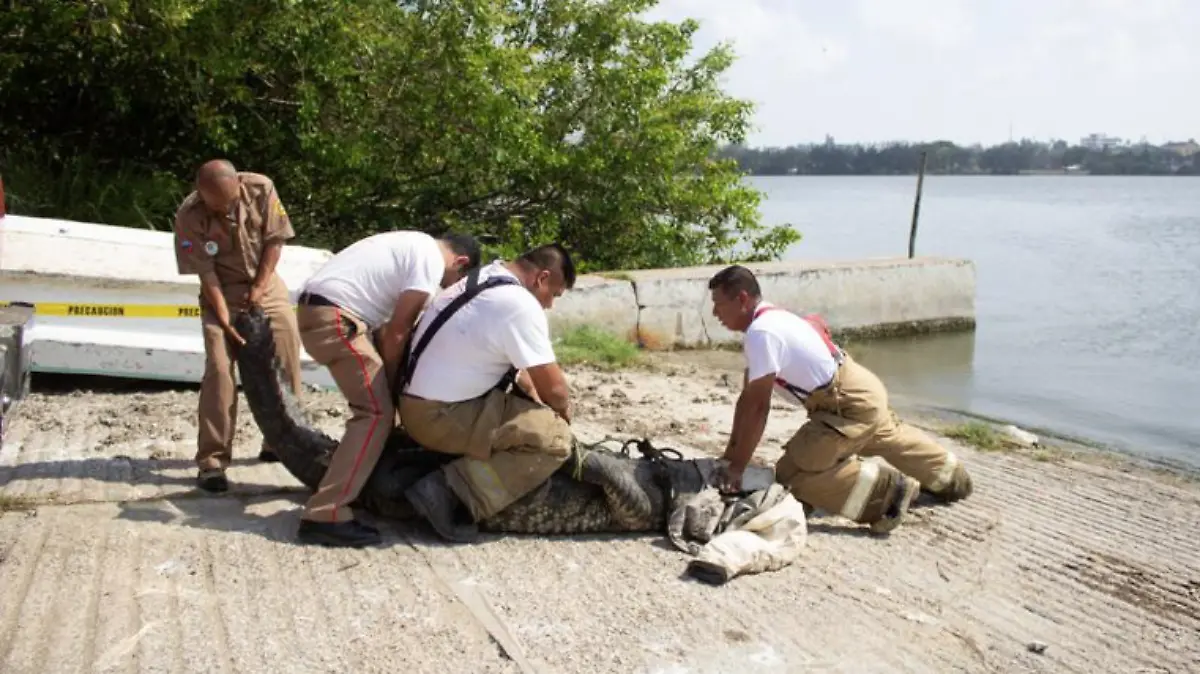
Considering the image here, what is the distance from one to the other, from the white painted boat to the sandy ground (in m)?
1.13

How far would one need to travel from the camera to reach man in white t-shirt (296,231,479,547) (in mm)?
5191

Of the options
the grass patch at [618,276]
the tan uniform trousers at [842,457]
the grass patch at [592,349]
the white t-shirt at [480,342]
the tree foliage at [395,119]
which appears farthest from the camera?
the grass patch at [618,276]

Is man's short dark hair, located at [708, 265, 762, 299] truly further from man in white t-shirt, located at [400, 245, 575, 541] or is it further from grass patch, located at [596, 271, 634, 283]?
grass patch, located at [596, 271, 634, 283]

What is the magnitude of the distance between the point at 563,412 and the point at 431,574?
0.98 m

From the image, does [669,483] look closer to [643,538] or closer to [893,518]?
[643,538]

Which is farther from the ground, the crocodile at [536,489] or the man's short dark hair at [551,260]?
the man's short dark hair at [551,260]

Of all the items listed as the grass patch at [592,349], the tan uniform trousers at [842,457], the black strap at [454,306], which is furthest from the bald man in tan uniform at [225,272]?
the grass patch at [592,349]

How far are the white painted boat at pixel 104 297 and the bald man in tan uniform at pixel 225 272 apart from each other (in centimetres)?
212

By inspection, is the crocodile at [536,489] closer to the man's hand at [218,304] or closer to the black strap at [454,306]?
the man's hand at [218,304]

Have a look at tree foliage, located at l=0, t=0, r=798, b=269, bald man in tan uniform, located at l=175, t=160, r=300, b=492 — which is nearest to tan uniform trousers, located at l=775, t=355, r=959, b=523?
bald man in tan uniform, located at l=175, t=160, r=300, b=492

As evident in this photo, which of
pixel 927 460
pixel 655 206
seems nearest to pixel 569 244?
pixel 655 206

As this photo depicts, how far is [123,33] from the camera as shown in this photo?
11.2 meters

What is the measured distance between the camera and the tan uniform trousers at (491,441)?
5.21 metres

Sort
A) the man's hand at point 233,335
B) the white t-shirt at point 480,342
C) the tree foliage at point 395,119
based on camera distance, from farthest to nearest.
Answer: the tree foliage at point 395,119
the man's hand at point 233,335
the white t-shirt at point 480,342
